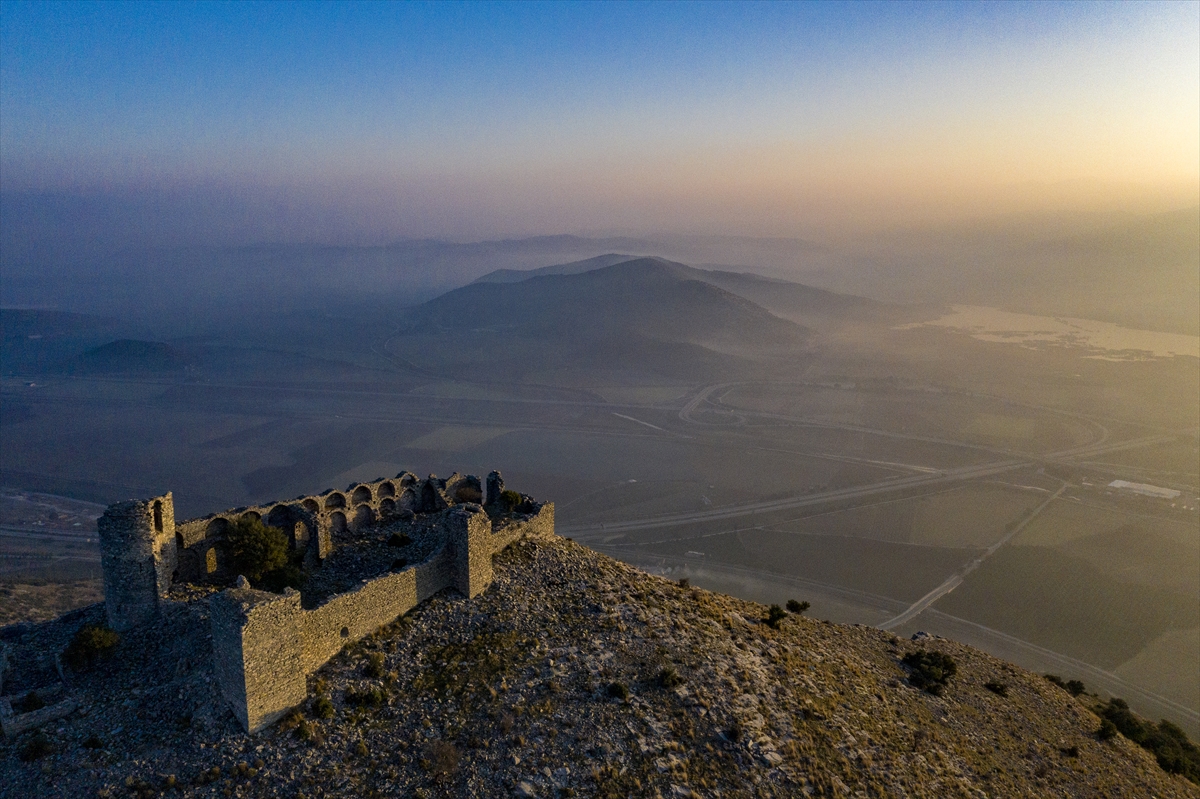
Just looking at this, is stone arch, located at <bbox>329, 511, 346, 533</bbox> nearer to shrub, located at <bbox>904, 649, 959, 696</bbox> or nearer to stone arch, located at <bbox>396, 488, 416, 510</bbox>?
stone arch, located at <bbox>396, 488, 416, 510</bbox>

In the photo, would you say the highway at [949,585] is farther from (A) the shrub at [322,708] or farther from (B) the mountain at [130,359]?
(B) the mountain at [130,359]

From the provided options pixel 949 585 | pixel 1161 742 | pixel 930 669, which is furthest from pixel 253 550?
pixel 949 585

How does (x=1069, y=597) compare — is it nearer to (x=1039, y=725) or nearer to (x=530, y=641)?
(x=1039, y=725)

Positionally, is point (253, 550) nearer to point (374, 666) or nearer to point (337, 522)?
point (337, 522)

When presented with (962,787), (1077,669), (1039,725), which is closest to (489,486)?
(962,787)

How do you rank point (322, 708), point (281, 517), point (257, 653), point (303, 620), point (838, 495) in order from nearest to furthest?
point (257, 653) < point (322, 708) < point (303, 620) < point (281, 517) < point (838, 495)

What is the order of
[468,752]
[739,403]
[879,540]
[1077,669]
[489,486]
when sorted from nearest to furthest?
[468,752] < [489,486] < [1077,669] < [879,540] < [739,403]

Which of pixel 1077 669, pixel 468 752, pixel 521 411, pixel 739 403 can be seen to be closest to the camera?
pixel 468 752
